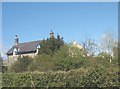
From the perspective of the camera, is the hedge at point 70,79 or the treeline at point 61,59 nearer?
the hedge at point 70,79

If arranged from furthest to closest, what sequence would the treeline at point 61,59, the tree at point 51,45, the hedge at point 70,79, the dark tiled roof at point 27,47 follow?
1. the dark tiled roof at point 27,47
2. the tree at point 51,45
3. the treeline at point 61,59
4. the hedge at point 70,79

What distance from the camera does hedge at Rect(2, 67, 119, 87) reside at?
7629mm

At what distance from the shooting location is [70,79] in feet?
27.1

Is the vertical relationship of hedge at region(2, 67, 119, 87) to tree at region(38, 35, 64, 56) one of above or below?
below

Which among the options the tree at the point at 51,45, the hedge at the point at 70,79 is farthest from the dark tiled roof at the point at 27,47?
the hedge at the point at 70,79

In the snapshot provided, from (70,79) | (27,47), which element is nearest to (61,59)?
(70,79)

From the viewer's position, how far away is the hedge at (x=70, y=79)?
7.63 metres

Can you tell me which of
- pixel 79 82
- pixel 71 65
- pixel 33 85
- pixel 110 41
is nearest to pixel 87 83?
pixel 79 82

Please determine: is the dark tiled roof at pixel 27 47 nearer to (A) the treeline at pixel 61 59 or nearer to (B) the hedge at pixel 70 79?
(A) the treeline at pixel 61 59

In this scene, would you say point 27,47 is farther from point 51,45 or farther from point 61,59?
point 61,59

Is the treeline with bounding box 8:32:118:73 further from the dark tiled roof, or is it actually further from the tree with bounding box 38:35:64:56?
the dark tiled roof

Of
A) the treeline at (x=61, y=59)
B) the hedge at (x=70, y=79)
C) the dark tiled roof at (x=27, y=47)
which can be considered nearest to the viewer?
the hedge at (x=70, y=79)

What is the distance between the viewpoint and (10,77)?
1021cm

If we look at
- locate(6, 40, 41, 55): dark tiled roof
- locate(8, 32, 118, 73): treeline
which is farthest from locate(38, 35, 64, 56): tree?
locate(6, 40, 41, 55): dark tiled roof
